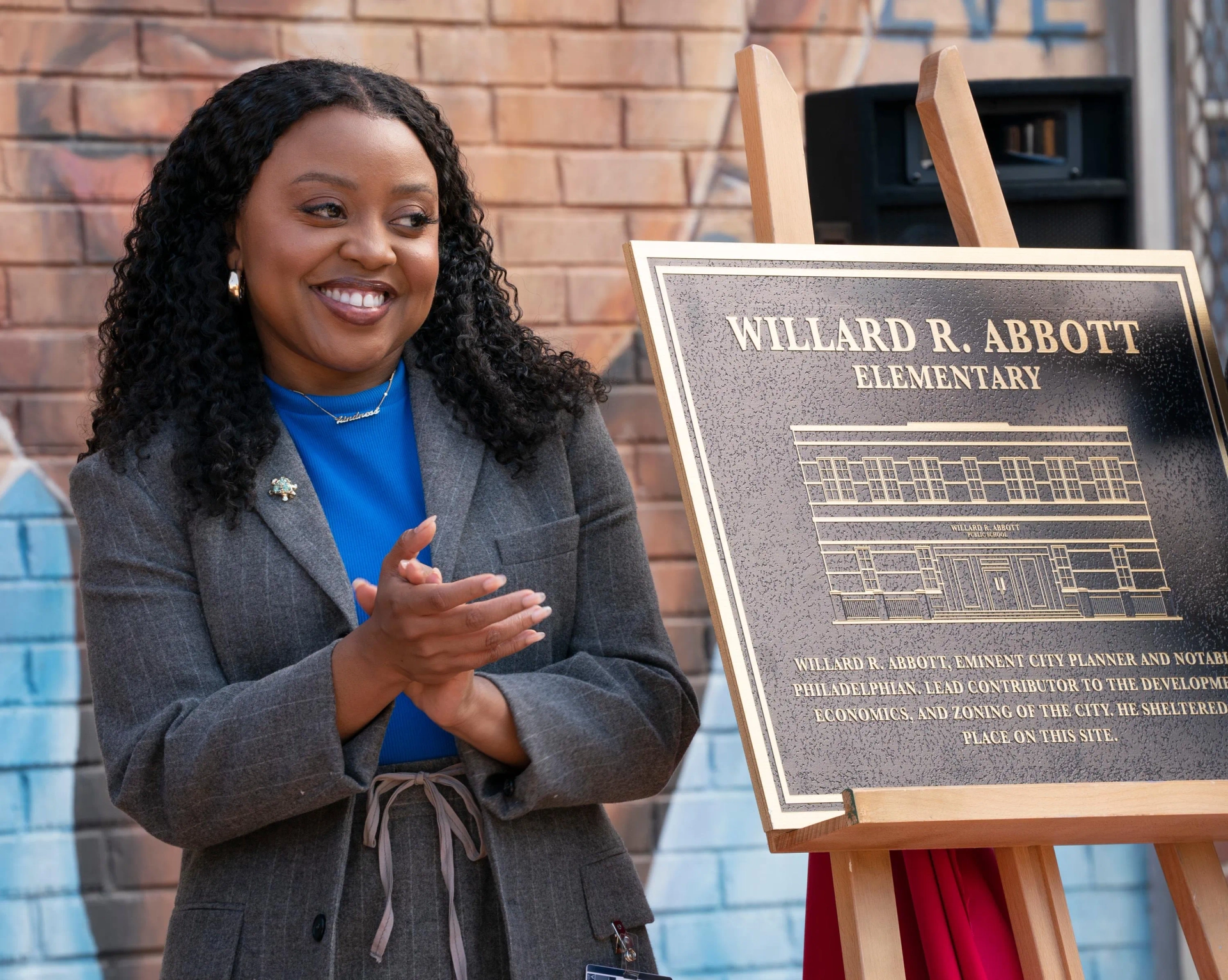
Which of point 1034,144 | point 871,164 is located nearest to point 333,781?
point 871,164

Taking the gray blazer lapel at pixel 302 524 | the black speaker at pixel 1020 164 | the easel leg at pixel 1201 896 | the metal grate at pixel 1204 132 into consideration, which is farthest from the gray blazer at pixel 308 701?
the metal grate at pixel 1204 132

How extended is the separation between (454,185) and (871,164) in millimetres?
854

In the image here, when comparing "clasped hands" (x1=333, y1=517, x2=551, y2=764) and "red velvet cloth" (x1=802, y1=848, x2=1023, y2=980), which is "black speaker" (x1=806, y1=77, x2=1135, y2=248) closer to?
"red velvet cloth" (x1=802, y1=848, x2=1023, y2=980)

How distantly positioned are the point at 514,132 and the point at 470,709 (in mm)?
1791

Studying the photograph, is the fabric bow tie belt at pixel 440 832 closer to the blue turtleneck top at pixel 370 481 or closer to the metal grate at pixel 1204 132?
the blue turtleneck top at pixel 370 481

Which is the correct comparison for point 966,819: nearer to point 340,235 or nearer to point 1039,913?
point 1039,913

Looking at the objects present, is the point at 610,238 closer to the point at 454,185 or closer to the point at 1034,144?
the point at 1034,144

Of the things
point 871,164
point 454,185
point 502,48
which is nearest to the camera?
point 454,185

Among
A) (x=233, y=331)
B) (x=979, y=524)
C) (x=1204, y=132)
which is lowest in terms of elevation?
(x=979, y=524)

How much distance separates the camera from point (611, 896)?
59.4 inches

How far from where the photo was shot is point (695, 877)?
2967mm

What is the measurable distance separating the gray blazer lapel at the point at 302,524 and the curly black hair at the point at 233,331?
2 cm

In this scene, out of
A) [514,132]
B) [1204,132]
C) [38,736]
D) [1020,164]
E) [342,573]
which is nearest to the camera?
[342,573]

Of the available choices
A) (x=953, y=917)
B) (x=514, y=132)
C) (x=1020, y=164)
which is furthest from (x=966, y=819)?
(x=514, y=132)
